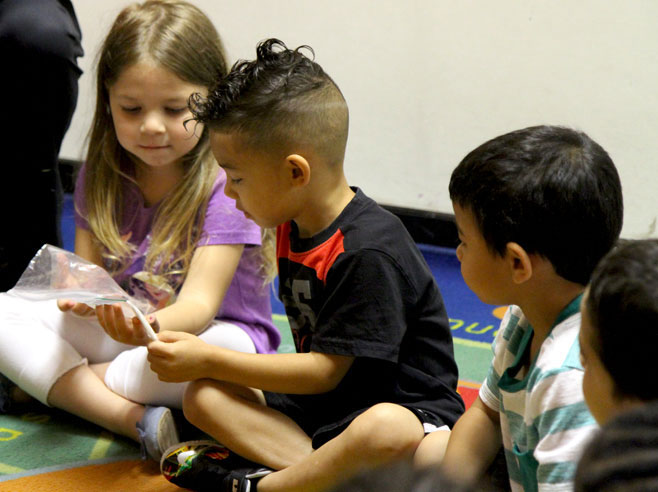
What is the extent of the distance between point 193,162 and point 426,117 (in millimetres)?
964

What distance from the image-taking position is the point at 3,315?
4.15ft

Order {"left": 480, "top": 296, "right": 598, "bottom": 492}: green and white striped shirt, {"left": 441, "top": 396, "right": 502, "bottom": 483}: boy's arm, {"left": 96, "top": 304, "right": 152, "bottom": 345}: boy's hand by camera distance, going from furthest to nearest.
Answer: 1. {"left": 96, "top": 304, "right": 152, "bottom": 345}: boy's hand
2. {"left": 441, "top": 396, "right": 502, "bottom": 483}: boy's arm
3. {"left": 480, "top": 296, "right": 598, "bottom": 492}: green and white striped shirt

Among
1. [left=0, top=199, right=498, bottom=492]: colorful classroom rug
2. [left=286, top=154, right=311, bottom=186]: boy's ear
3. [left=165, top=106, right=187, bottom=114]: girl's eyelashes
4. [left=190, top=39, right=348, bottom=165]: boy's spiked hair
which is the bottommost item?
[left=0, top=199, right=498, bottom=492]: colorful classroom rug

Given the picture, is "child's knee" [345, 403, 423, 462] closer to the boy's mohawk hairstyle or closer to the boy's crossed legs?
the boy's crossed legs

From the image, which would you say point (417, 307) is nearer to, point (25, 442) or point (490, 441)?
point (490, 441)

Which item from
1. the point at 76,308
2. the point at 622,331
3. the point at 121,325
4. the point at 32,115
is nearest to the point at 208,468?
the point at 121,325

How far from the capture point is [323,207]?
1.05 m

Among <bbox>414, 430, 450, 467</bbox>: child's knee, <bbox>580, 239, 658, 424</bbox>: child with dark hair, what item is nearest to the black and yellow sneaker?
<bbox>414, 430, 450, 467</bbox>: child's knee

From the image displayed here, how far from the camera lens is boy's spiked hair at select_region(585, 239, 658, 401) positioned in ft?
1.82

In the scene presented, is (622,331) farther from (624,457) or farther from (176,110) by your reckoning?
(176,110)

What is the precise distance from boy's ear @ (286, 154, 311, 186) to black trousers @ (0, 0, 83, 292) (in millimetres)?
633

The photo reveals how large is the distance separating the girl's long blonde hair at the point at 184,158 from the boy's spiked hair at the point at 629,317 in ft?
2.59

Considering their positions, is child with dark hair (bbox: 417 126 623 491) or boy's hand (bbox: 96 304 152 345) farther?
boy's hand (bbox: 96 304 152 345)

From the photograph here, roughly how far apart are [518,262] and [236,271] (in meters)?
0.62
